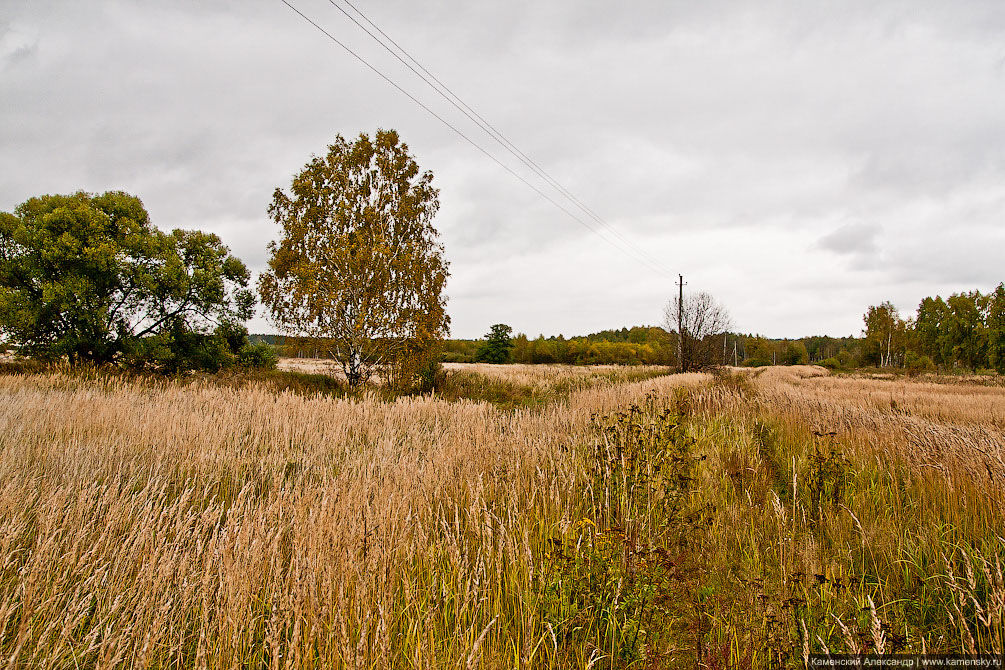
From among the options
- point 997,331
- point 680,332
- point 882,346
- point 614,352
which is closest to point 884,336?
point 882,346

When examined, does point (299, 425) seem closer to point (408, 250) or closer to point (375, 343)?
point (375, 343)

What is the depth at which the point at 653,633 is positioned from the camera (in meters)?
2.34

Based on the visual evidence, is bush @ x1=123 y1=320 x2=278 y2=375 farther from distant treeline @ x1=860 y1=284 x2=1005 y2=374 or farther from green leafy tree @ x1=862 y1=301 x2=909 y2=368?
green leafy tree @ x1=862 y1=301 x2=909 y2=368

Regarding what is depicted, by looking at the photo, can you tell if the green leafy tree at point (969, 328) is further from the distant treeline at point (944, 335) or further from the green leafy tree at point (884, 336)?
the green leafy tree at point (884, 336)

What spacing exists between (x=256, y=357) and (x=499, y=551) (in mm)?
20947

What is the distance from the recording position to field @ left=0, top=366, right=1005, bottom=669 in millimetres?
2068

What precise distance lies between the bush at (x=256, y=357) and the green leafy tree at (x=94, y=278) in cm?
225

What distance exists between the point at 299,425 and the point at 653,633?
7.01 meters

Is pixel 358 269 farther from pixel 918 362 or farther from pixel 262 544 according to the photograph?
pixel 918 362

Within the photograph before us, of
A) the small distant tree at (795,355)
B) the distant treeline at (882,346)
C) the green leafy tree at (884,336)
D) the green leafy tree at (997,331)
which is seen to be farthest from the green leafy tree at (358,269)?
the small distant tree at (795,355)

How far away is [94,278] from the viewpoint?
15.5m

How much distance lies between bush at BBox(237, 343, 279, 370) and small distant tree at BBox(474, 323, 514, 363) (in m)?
53.5

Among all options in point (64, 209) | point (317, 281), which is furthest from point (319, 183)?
point (64, 209)

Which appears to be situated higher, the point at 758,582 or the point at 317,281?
the point at 317,281
